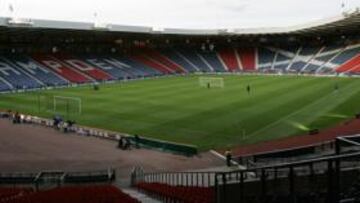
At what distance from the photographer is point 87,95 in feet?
221

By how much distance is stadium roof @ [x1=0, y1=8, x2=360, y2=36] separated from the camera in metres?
76.6

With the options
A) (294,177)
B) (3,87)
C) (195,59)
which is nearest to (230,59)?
(195,59)

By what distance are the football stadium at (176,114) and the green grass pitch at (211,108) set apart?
0.51 ft

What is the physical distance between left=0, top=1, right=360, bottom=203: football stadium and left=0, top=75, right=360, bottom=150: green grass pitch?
0.16 metres

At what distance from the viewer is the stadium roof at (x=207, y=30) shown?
76.6 metres

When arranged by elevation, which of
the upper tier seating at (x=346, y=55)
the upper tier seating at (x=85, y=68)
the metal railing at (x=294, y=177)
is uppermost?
the upper tier seating at (x=346, y=55)

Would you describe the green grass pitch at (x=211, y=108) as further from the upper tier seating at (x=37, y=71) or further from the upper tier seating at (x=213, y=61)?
the upper tier seating at (x=213, y=61)

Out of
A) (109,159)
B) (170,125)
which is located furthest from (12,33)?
(109,159)

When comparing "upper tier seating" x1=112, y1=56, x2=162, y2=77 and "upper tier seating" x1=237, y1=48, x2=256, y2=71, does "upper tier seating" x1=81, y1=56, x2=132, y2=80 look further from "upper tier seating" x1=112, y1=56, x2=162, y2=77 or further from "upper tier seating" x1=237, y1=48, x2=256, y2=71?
"upper tier seating" x1=237, y1=48, x2=256, y2=71

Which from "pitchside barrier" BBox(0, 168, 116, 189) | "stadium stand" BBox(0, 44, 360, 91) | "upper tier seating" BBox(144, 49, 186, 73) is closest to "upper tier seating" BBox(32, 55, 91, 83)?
"stadium stand" BBox(0, 44, 360, 91)

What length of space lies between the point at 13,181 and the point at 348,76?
240 feet

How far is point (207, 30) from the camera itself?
379 feet

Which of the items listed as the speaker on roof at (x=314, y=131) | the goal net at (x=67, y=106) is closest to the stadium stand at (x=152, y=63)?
the goal net at (x=67, y=106)

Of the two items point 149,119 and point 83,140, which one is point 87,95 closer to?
point 149,119
